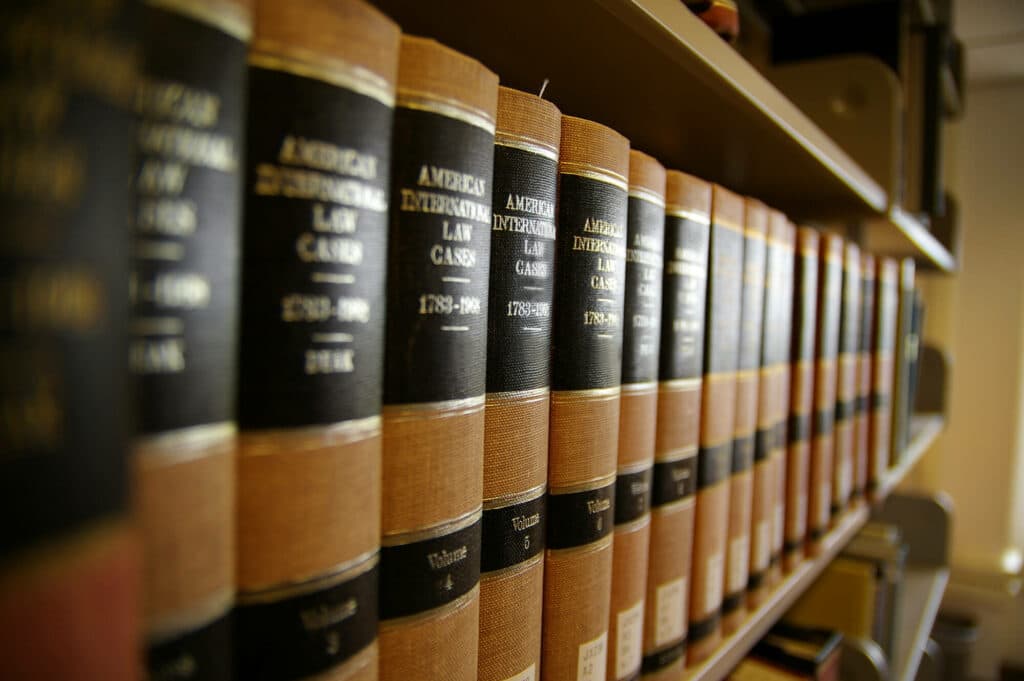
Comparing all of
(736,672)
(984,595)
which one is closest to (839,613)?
(736,672)

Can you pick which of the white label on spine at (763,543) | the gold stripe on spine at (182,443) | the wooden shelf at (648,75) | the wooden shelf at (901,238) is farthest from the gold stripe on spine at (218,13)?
the wooden shelf at (901,238)

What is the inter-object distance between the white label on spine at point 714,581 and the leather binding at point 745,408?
4 cm

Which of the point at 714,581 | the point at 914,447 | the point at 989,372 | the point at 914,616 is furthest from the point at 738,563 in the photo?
the point at 989,372

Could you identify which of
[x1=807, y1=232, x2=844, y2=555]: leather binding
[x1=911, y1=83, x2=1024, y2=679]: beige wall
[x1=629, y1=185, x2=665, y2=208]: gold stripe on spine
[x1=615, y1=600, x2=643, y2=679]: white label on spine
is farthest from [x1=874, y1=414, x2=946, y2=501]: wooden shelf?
[x1=629, y1=185, x2=665, y2=208]: gold stripe on spine

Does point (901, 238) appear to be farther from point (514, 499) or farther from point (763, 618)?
point (514, 499)

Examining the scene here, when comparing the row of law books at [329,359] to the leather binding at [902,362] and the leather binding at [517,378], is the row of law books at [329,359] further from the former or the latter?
the leather binding at [902,362]

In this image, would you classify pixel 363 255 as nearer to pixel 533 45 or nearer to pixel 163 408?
pixel 163 408

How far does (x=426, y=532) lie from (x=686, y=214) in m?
0.35

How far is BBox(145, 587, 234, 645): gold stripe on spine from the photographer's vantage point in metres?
0.21

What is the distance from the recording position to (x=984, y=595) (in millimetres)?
2510

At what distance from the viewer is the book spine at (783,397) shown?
75 cm

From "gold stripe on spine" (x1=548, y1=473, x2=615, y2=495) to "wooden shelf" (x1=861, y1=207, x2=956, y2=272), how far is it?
0.78 meters

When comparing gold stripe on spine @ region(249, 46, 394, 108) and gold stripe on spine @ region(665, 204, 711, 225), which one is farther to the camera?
gold stripe on spine @ region(665, 204, 711, 225)

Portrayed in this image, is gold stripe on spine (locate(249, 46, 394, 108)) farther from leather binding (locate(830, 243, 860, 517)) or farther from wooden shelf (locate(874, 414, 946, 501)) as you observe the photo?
wooden shelf (locate(874, 414, 946, 501))
